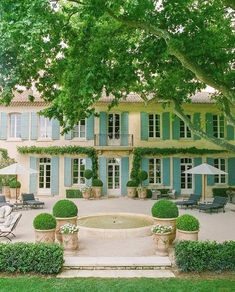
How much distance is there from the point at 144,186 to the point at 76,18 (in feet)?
51.3

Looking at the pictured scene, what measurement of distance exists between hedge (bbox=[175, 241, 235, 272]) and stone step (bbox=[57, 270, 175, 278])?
507 millimetres

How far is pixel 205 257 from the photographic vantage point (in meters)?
8.66

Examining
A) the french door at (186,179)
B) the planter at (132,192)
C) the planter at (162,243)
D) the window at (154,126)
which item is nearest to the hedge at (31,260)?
the planter at (162,243)

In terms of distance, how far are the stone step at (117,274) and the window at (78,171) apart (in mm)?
16710

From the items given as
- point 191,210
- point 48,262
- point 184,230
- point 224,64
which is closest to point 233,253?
point 184,230

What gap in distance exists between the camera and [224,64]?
11.9 m

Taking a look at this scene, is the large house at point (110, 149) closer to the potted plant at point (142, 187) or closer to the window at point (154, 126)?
the window at point (154, 126)

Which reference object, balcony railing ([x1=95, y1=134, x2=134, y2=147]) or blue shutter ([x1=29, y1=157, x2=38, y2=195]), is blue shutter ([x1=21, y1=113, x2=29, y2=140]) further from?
balcony railing ([x1=95, y1=134, x2=134, y2=147])

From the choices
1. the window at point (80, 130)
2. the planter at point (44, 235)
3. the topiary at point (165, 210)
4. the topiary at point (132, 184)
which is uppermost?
the window at point (80, 130)

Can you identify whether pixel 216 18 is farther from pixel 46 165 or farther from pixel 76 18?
pixel 46 165

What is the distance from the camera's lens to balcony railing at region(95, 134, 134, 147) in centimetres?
2553

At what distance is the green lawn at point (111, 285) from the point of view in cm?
769

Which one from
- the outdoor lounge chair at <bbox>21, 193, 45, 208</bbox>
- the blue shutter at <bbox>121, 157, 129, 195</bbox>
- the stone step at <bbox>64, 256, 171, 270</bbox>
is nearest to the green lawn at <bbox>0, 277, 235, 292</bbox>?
the stone step at <bbox>64, 256, 171, 270</bbox>

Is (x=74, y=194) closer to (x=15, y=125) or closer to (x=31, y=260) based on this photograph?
(x=15, y=125)
